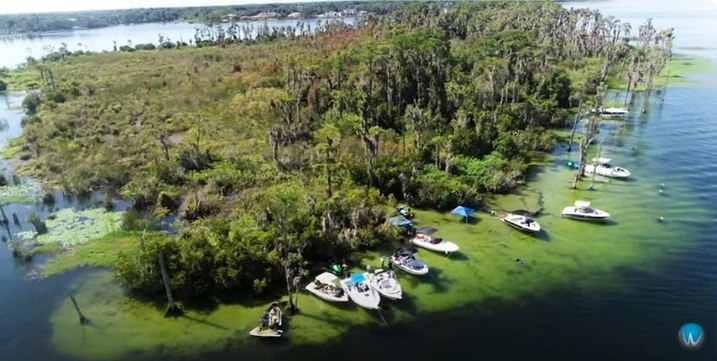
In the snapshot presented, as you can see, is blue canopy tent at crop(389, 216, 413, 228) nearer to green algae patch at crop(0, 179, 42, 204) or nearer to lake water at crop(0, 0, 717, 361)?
lake water at crop(0, 0, 717, 361)

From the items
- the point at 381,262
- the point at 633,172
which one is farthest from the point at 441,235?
the point at 633,172

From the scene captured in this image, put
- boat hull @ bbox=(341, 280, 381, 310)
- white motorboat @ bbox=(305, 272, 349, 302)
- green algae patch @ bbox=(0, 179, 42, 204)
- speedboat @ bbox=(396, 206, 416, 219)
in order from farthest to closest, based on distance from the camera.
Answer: green algae patch @ bbox=(0, 179, 42, 204), speedboat @ bbox=(396, 206, 416, 219), white motorboat @ bbox=(305, 272, 349, 302), boat hull @ bbox=(341, 280, 381, 310)

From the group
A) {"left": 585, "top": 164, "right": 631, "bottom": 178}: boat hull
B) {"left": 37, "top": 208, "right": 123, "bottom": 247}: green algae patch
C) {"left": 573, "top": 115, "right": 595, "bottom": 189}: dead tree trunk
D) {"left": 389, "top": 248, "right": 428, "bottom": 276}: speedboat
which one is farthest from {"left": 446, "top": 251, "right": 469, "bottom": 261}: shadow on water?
{"left": 37, "top": 208, "right": 123, "bottom": 247}: green algae patch

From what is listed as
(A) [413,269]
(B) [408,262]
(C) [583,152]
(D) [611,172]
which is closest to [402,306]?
(A) [413,269]

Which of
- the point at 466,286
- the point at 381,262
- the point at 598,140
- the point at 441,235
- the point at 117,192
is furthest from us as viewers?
the point at 598,140

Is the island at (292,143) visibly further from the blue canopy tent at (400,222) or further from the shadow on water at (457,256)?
the shadow on water at (457,256)

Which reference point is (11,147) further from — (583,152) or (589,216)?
(583,152)

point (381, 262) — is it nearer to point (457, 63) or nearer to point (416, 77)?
point (416, 77)
